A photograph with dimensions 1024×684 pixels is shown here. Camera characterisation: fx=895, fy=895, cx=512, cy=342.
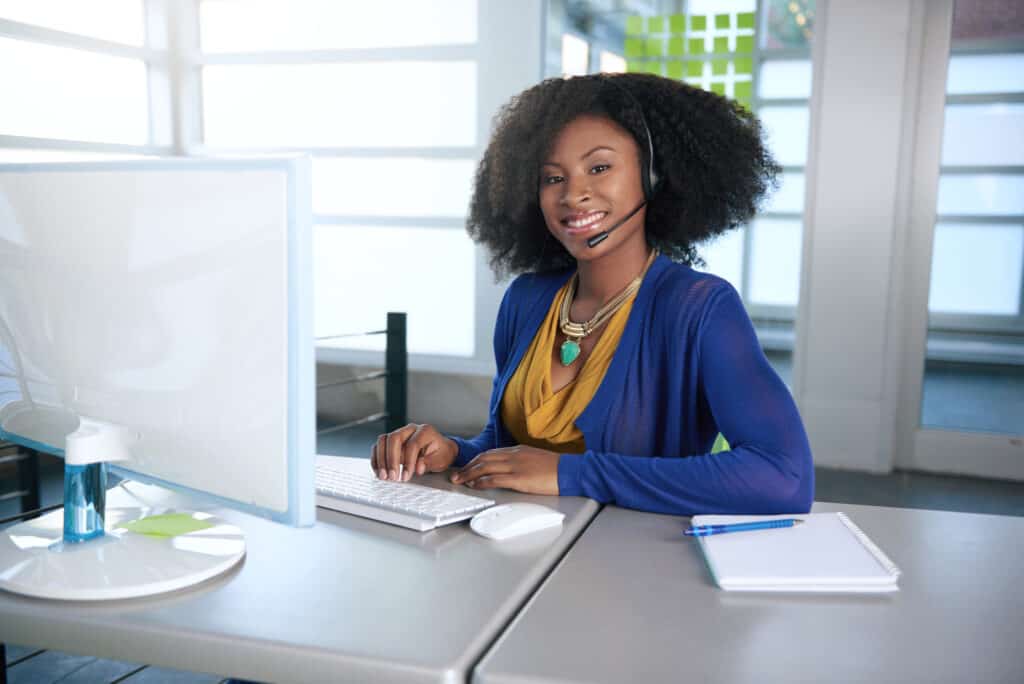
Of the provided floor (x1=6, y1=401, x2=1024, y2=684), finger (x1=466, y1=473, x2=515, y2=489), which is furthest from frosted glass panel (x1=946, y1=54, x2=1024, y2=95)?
finger (x1=466, y1=473, x2=515, y2=489)

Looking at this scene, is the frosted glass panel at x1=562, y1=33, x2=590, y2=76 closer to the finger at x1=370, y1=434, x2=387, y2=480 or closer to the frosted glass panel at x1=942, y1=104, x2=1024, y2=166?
the frosted glass panel at x1=942, y1=104, x2=1024, y2=166

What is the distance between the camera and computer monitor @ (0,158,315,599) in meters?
0.75

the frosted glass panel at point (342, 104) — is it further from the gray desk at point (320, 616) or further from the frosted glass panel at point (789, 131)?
the gray desk at point (320, 616)

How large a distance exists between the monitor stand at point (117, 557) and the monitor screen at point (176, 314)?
8 centimetres

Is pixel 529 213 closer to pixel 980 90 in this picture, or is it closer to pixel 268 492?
pixel 268 492

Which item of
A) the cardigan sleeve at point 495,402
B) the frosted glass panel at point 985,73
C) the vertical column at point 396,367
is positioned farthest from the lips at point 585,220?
the frosted glass panel at point 985,73

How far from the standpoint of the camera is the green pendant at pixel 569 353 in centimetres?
159

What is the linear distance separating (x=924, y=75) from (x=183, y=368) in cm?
399

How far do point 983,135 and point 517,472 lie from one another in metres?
3.55

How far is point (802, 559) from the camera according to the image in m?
0.98

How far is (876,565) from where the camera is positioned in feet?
3.14

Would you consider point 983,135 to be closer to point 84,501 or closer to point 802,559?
point 802,559

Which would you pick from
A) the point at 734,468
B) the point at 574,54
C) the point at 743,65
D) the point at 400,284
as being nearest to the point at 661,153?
the point at 734,468

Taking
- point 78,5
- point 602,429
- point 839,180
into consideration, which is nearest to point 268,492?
point 602,429
